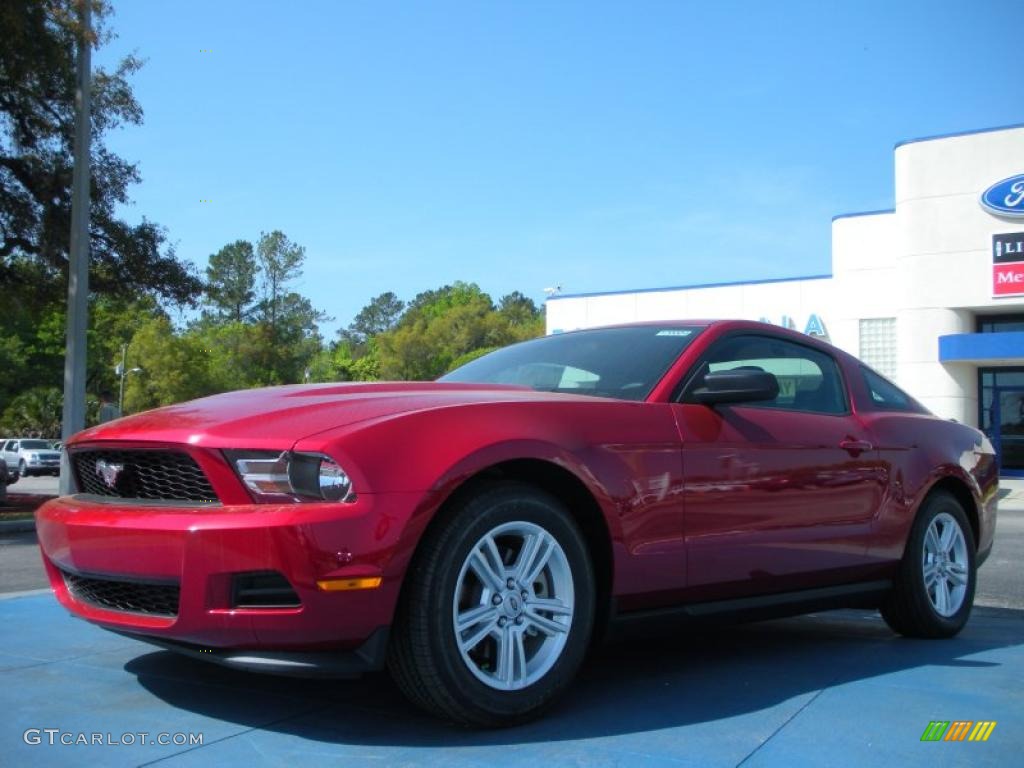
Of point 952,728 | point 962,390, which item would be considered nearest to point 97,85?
point 952,728

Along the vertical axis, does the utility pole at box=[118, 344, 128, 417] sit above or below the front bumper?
above

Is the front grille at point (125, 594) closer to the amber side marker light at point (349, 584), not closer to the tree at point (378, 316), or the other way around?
the amber side marker light at point (349, 584)

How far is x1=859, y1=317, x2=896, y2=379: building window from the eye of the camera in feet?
85.6

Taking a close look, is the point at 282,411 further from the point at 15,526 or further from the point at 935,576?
the point at 15,526

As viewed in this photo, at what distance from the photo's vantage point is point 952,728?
3188mm

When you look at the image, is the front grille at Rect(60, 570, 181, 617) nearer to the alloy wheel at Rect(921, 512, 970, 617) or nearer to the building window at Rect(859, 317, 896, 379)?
the alloy wheel at Rect(921, 512, 970, 617)

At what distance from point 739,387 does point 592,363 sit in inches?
27.0

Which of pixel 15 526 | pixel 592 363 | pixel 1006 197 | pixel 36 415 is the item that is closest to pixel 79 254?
pixel 15 526

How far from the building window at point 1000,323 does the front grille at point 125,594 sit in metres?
24.9

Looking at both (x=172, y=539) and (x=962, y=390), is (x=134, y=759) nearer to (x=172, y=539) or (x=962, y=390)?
(x=172, y=539)

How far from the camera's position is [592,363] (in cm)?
422

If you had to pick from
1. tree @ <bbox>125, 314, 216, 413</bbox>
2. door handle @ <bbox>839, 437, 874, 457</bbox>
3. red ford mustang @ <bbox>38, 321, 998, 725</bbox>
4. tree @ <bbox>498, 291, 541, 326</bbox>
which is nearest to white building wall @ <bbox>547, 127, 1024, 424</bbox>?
door handle @ <bbox>839, 437, 874, 457</bbox>

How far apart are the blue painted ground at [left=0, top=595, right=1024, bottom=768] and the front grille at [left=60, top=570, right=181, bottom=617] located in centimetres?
36

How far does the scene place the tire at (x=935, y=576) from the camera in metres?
4.70
